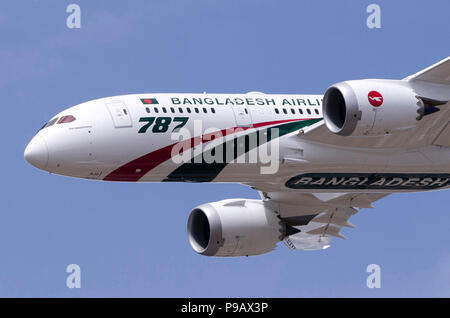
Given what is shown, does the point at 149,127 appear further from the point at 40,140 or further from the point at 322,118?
the point at 322,118

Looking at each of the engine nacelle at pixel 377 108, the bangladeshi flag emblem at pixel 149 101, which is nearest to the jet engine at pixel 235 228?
the bangladeshi flag emblem at pixel 149 101

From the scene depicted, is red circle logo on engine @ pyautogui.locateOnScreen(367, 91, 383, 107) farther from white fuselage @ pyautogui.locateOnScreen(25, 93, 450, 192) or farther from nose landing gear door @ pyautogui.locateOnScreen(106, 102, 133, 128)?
nose landing gear door @ pyautogui.locateOnScreen(106, 102, 133, 128)

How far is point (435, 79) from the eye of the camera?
152 ft

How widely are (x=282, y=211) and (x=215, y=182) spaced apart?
7.60 m

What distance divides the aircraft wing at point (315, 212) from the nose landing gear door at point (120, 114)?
10.3m

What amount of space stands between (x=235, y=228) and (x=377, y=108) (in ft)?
37.8

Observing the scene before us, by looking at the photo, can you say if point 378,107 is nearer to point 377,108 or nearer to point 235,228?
point 377,108

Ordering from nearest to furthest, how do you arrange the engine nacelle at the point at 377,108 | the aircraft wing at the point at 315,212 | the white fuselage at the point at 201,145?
the engine nacelle at the point at 377,108
the white fuselage at the point at 201,145
the aircraft wing at the point at 315,212

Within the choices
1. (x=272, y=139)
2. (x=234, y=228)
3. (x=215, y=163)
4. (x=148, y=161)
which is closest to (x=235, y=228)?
(x=234, y=228)

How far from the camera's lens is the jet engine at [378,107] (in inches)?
1769

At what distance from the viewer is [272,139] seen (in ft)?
159

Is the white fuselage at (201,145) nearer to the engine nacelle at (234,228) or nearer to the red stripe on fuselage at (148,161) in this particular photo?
the red stripe on fuselage at (148,161)

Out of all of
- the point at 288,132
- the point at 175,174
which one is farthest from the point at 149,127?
the point at 288,132


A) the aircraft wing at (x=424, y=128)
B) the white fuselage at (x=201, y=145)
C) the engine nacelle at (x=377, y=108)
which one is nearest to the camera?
the engine nacelle at (x=377, y=108)
